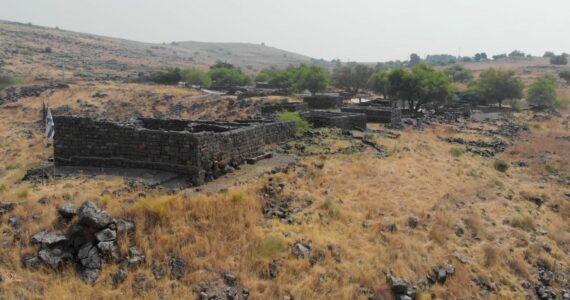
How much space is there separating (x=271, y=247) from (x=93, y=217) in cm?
331

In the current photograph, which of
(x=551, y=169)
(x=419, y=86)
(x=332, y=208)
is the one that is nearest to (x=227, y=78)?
(x=419, y=86)

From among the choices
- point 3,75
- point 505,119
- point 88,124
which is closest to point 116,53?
point 3,75

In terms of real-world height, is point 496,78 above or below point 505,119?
above

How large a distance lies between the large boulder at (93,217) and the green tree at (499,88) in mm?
53170

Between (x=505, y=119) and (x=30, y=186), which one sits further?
(x=505, y=119)

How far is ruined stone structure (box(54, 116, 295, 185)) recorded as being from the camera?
1175 cm

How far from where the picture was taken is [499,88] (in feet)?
180

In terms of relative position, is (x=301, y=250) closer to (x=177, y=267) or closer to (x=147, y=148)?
(x=177, y=267)

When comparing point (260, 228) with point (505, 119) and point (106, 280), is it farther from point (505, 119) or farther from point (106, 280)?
point (505, 119)

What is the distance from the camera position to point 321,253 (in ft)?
31.8

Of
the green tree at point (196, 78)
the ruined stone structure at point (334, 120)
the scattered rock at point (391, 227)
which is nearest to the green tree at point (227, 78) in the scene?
the green tree at point (196, 78)

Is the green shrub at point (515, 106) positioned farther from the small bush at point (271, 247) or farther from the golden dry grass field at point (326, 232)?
the small bush at point (271, 247)

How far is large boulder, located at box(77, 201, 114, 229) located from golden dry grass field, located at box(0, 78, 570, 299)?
470 mm

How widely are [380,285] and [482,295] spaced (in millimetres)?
2409
